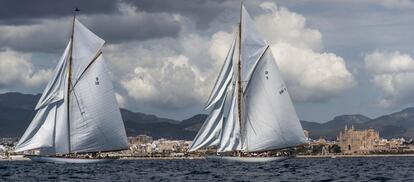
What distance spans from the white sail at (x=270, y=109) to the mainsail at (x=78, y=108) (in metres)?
19.6

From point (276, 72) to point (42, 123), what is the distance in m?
34.6

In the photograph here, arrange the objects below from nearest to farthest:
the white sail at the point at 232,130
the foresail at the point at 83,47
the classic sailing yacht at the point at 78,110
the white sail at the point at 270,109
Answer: the classic sailing yacht at the point at 78,110
the white sail at the point at 270,109
the foresail at the point at 83,47
the white sail at the point at 232,130

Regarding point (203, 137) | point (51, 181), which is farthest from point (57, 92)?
point (51, 181)

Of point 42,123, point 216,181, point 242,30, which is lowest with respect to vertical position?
point 216,181

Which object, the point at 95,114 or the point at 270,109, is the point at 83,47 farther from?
the point at 270,109

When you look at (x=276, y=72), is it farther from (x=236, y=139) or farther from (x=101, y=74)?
(x=101, y=74)

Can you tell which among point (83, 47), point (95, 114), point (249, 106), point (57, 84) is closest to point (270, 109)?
point (249, 106)

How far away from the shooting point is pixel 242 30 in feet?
452

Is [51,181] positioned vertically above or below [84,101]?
below

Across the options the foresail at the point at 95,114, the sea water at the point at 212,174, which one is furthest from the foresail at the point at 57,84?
the sea water at the point at 212,174

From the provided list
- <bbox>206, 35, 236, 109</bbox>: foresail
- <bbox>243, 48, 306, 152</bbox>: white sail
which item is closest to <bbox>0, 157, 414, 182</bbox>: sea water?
<bbox>243, 48, 306, 152</bbox>: white sail

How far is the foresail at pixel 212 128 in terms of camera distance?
439 ft

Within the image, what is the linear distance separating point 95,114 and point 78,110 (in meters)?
4.69

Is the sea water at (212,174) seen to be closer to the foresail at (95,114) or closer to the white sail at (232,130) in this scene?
the white sail at (232,130)
